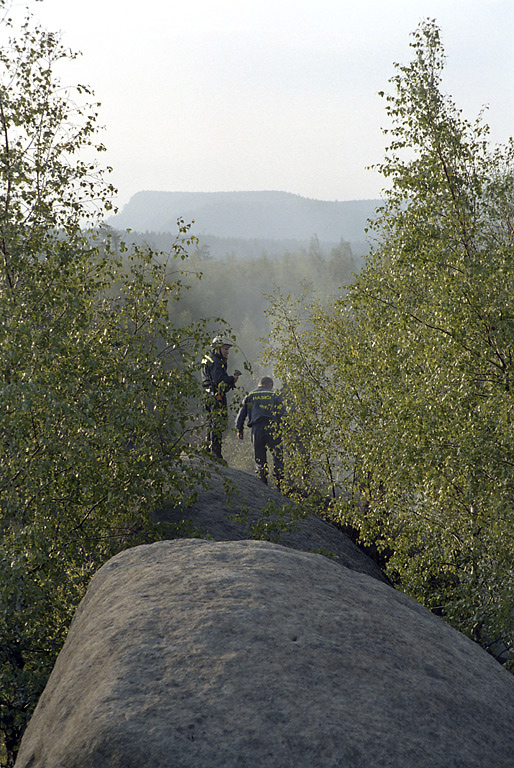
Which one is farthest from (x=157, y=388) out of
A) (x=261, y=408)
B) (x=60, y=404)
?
(x=261, y=408)

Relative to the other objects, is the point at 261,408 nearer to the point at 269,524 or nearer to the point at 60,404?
the point at 269,524

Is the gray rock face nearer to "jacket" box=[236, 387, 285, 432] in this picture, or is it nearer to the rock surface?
the rock surface

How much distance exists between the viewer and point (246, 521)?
809 cm

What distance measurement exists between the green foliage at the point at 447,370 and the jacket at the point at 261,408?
13.7 ft

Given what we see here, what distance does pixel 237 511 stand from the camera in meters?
8.92

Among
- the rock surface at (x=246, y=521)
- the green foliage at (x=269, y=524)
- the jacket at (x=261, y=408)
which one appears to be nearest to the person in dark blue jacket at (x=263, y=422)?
the jacket at (x=261, y=408)

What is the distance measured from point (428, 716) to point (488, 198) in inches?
279

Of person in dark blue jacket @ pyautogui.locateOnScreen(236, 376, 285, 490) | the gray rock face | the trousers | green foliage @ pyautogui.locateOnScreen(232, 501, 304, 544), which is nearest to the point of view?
the gray rock face

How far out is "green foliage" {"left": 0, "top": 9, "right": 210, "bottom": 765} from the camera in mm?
6016

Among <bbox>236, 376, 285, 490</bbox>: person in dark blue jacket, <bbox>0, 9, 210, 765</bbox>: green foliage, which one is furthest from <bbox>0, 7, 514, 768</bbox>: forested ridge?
<bbox>236, 376, 285, 490</bbox>: person in dark blue jacket

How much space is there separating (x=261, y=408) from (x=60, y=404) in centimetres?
880

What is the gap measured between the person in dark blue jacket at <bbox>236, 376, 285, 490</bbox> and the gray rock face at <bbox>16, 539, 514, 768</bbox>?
9543mm

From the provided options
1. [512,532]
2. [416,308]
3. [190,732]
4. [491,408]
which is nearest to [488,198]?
[416,308]

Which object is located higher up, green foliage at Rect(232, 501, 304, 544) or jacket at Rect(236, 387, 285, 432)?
jacket at Rect(236, 387, 285, 432)
